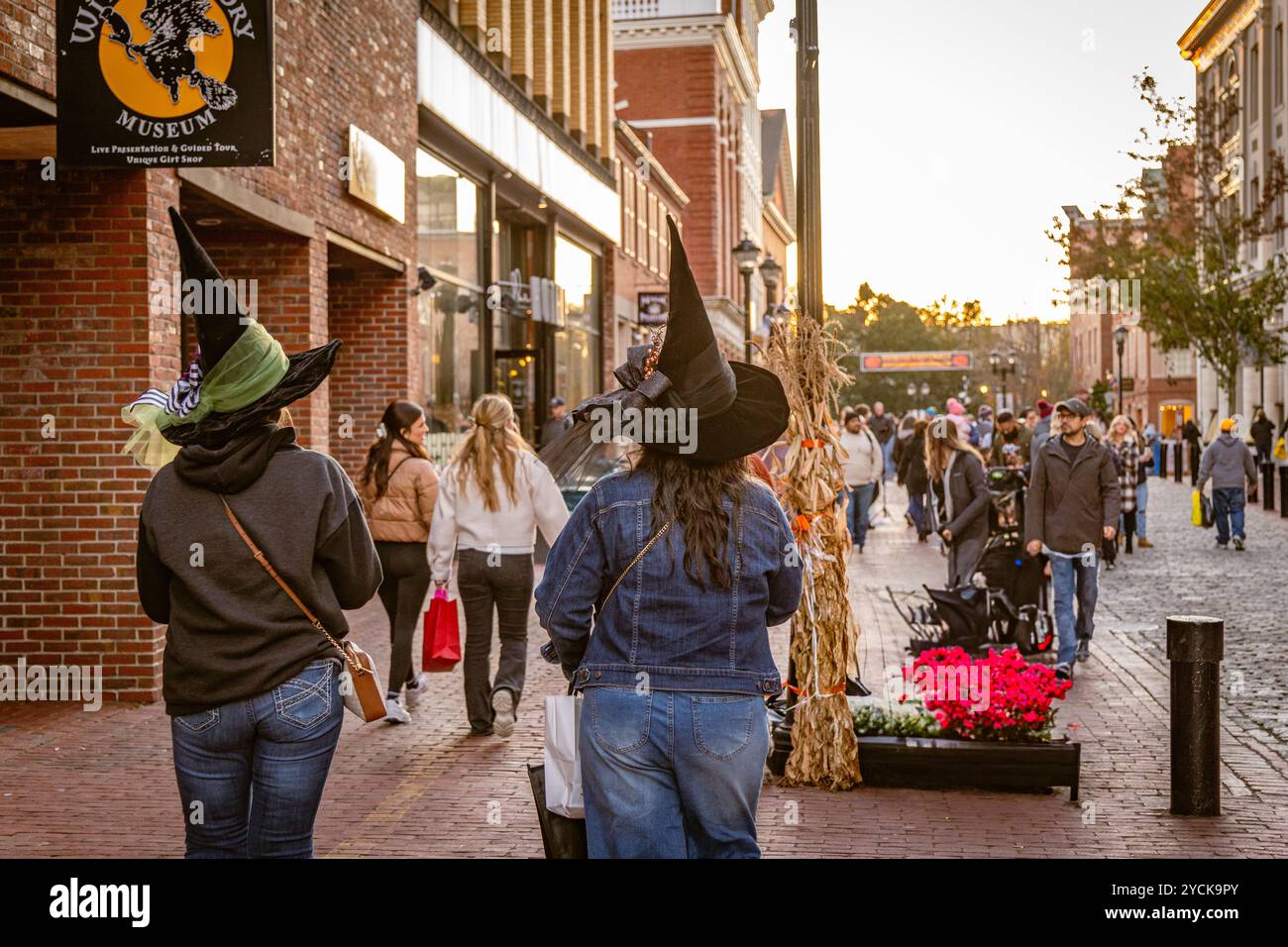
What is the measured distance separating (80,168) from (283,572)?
621 cm

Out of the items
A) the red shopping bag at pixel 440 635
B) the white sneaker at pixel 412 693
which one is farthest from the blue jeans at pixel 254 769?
the white sneaker at pixel 412 693

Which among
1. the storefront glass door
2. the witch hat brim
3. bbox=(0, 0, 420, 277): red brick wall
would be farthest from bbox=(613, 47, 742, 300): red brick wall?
the witch hat brim

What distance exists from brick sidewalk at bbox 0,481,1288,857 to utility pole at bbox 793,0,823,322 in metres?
2.70

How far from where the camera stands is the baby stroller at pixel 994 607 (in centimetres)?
1070

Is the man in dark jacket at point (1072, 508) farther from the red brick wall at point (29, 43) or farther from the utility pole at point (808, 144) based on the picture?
the red brick wall at point (29, 43)

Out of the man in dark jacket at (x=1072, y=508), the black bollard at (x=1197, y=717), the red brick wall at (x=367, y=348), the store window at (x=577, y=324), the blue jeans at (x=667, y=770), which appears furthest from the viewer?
the store window at (x=577, y=324)

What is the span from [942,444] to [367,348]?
7.00 metres

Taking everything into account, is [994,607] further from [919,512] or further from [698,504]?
[919,512]

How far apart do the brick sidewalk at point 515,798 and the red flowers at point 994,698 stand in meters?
0.32

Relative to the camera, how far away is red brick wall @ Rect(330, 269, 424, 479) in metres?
15.8
